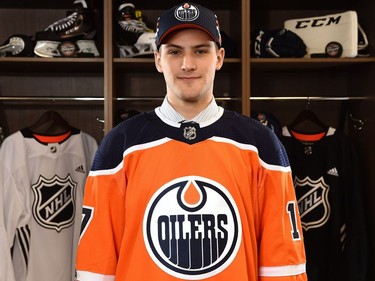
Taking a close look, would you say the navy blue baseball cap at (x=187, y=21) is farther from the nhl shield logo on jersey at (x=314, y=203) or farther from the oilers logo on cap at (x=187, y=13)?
the nhl shield logo on jersey at (x=314, y=203)

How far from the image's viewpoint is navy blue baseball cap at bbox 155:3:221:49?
149 centimetres

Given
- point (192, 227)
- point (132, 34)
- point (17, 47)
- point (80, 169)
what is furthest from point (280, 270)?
point (17, 47)

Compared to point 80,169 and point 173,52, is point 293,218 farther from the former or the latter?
point 80,169

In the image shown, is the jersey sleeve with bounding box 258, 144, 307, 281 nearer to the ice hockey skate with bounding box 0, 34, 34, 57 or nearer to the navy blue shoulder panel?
the navy blue shoulder panel

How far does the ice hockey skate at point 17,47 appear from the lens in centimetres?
236

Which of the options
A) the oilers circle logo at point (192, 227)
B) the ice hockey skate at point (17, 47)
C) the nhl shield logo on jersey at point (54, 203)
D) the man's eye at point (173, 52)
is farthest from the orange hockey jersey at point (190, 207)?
the ice hockey skate at point (17, 47)

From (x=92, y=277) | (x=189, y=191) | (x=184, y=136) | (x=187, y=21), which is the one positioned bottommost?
(x=92, y=277)

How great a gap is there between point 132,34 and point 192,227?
1.19m

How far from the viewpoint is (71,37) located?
239 cm

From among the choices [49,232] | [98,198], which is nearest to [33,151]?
[49,232]

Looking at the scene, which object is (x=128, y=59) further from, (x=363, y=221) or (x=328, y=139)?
(x=363, y=221)

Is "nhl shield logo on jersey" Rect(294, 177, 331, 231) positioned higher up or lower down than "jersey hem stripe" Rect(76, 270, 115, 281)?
higher up

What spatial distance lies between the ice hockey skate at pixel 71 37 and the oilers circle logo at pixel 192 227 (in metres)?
1.11

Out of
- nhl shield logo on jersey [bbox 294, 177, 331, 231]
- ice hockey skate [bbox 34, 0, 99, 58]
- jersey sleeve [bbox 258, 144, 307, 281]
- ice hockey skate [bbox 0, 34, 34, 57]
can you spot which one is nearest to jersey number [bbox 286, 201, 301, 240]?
jersey sleeve [bbox 258, 144, 307, 281]
